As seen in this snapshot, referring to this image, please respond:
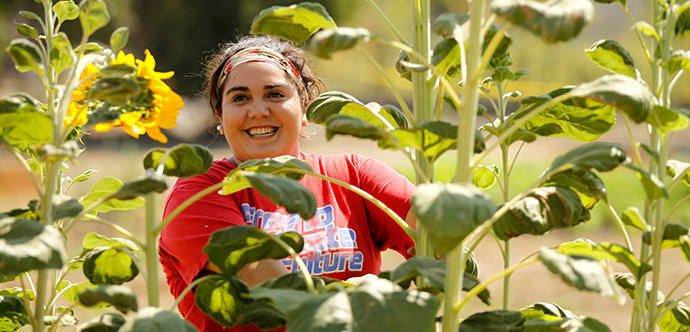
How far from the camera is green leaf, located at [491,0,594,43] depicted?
2.38 feet

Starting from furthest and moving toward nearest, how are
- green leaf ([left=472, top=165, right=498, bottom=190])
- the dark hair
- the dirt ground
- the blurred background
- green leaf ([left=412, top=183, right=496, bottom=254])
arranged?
the blurred background, the dirt ground, the dark hair, green leaf ([left=472, top=165, right=498, bottom=190]), green leaf ([left=412, top=183, right=496, bottom=254])

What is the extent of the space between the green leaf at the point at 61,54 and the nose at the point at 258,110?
30.1 inches

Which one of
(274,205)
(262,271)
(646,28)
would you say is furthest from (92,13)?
(274,205)

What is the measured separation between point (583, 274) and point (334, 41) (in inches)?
15.1

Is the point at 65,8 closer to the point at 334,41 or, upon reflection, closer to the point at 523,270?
the point at 334,41

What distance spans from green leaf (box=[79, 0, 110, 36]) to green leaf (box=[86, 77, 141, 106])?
0.09 m

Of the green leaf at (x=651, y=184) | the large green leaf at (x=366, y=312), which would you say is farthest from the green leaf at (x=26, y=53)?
the green leaf at (x=651, y=184)

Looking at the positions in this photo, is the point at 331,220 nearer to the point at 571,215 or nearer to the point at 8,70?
the point at 571,215

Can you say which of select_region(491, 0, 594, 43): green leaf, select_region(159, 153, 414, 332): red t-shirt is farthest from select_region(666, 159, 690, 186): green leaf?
select_region(159, 153, 414, 332): red t-shirt

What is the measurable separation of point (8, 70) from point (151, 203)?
42.9 ft

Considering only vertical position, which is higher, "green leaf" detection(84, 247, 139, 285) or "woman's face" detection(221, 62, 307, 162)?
"woman's face" detection(221, 62, 307, 162)

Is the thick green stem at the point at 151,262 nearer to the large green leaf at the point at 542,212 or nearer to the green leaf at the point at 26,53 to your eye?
the green leaf at the point at 26,53

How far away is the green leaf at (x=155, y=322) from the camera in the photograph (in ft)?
2.60

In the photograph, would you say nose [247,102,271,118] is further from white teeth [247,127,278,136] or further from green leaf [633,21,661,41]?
green leaf [633,21,661,41]
